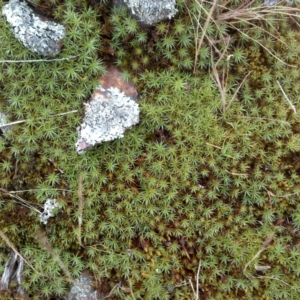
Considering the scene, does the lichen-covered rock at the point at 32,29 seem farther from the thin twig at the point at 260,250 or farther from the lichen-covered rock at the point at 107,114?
the thin twig at the point at 260,250

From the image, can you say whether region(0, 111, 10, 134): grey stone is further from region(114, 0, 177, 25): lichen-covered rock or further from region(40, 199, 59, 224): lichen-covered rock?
region(114, 0, 177, 25): lichen-covered rock

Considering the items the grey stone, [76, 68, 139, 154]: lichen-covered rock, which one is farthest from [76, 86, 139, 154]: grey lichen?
the grey stone

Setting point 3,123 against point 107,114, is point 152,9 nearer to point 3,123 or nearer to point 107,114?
point 107,114

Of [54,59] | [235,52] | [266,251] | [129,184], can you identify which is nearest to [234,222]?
[266,251]

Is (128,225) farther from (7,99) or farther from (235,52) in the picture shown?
(235,52)

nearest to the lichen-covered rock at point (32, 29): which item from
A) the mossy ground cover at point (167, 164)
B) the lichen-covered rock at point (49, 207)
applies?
the mossy ground cover at point (167, 164)

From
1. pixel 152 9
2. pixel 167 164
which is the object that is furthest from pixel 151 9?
pixel 167 164
